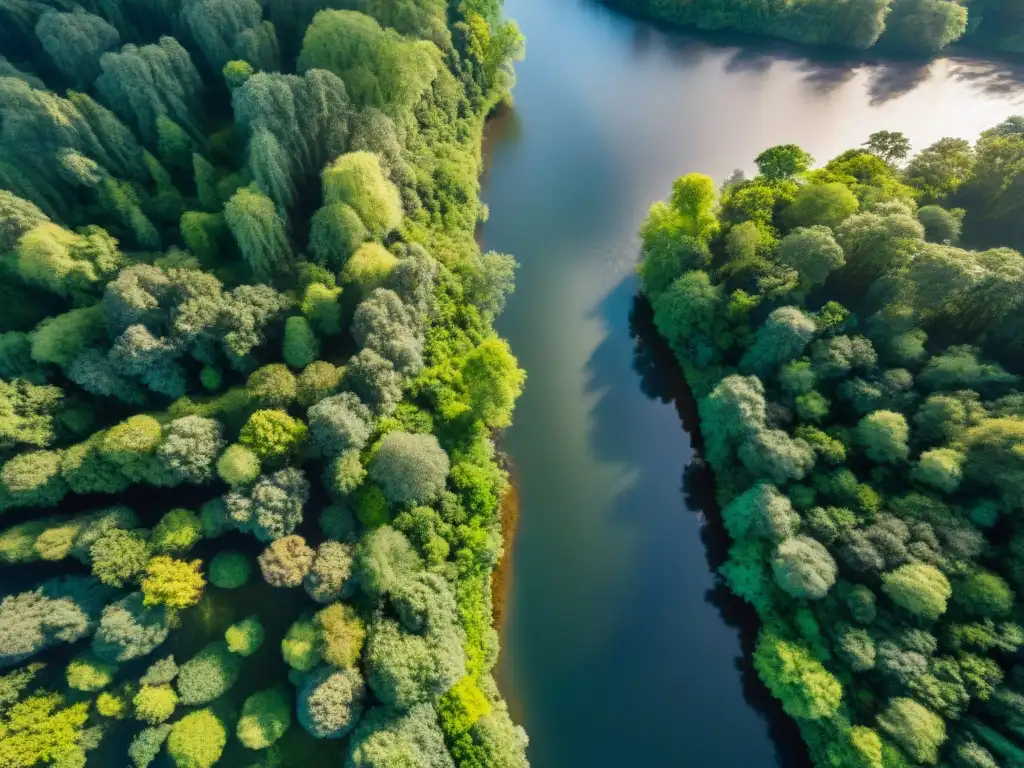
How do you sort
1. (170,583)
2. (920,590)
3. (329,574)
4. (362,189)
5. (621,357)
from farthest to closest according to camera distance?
1. (621,357)
2. (362,189)
3. (920,590)
4. (329,574)
5. (170,583)

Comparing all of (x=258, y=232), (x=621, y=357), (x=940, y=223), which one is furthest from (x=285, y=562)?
(x=940, y=223)

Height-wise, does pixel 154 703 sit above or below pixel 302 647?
below

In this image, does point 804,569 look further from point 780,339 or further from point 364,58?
point 364,58

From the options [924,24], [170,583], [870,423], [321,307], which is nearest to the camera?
[170,583]

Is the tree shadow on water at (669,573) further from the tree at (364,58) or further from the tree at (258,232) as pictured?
the tree at (258,232)

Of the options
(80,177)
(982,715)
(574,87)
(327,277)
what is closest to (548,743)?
(982,715)

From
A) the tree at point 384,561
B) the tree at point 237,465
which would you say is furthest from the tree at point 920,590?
the tree at point 237,465
